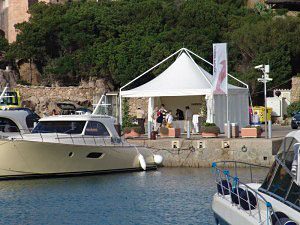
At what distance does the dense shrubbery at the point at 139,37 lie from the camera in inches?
2238

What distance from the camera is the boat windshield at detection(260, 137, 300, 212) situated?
1063 cm

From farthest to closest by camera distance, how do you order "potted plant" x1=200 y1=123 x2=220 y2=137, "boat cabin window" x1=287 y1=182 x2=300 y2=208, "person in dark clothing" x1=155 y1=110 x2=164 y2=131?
"person in dark clothing" x1=155 y1=110 x2=164 y2=131 → "potted plant" x1=200 y1=123 x2=220 y2=137 → "boat cabin window" x1=287 y1=182 x2=300 y2=208

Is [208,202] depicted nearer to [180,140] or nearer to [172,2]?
[180,140]

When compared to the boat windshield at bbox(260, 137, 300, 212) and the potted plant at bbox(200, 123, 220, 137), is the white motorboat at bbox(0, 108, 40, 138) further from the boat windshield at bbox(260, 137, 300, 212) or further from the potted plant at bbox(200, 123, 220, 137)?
the boat windshield at bbox(260, 137, 300, 212)

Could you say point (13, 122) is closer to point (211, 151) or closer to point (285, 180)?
point (211, 151)

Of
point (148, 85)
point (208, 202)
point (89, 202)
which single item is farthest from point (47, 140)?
point (148, 85)

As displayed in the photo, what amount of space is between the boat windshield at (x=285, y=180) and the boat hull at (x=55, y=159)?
574 inches

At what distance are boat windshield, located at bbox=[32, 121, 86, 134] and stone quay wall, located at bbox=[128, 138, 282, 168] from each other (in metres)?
3.55

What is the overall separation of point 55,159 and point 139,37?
36.4m

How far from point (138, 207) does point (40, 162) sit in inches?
253

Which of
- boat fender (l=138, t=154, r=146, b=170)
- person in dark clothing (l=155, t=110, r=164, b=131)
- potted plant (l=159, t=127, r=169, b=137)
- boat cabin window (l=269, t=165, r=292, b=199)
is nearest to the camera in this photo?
boat cabin window (l=269, t=165, r=292, b=199)

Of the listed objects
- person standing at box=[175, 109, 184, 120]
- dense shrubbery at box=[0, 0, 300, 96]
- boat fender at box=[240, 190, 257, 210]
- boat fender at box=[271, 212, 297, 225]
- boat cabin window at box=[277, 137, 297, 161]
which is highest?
dense shrubbery at box=[0, 0, 300, 96]

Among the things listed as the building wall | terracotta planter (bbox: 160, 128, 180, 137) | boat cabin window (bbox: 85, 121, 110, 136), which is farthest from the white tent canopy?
the building wall

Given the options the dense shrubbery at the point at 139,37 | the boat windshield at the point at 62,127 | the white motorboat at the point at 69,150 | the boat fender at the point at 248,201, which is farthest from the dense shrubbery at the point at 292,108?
the boat fender at the point at 248,201
